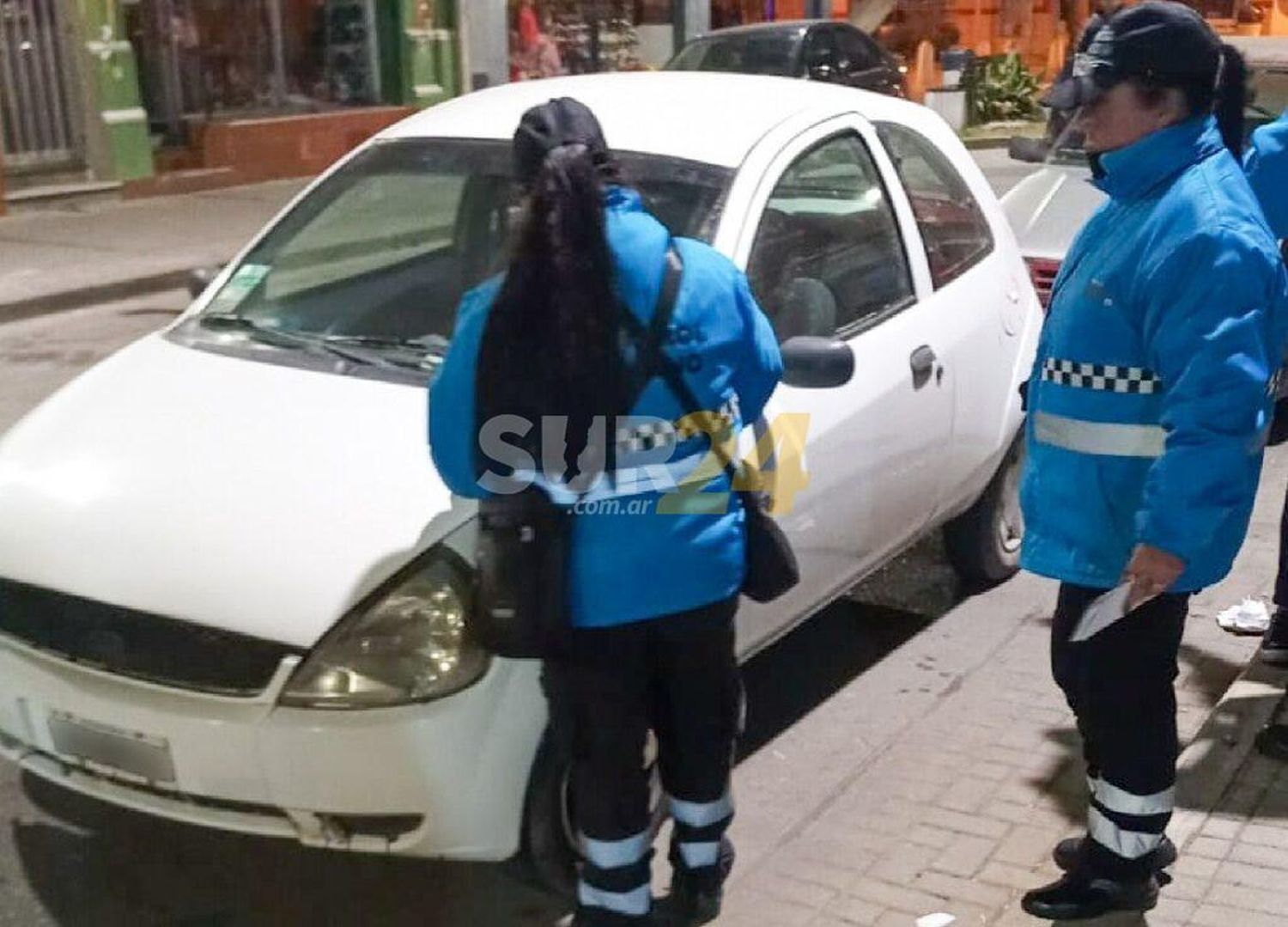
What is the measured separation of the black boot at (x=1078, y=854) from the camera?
3.14m

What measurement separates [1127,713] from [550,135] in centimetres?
158

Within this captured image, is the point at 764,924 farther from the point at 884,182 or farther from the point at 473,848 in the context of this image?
the point at 884,182

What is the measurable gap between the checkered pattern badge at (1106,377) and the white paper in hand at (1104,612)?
1.18 feet

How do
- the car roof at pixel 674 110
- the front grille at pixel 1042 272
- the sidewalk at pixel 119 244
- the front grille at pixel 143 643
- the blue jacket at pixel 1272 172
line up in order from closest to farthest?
the front grille at pixel 143 643, the blue jacket at pixel 1272 172, the car roof at pixel 674 110, the front grille at pixel 1042 272, the sidewalk at pixel 119 244

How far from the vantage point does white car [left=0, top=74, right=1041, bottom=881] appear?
9.70 ft

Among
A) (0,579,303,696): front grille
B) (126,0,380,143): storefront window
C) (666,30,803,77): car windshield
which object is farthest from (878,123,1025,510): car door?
(126,0,380,143): storefront window

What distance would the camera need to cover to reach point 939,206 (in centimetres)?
474

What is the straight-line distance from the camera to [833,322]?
404 centimetres

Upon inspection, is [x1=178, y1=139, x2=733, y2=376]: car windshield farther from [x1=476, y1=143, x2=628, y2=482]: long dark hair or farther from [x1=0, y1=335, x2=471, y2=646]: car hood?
[x1=476, y1=143, x2=628, y2=482]: long dark hair

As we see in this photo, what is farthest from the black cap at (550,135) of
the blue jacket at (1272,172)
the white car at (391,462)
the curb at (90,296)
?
the curb at (90,296)

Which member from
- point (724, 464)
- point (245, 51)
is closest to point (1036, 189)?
point (724, 464)

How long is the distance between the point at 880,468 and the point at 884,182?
2.92 ft

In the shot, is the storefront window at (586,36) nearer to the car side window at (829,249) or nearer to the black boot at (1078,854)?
the car side window at (829,249)
